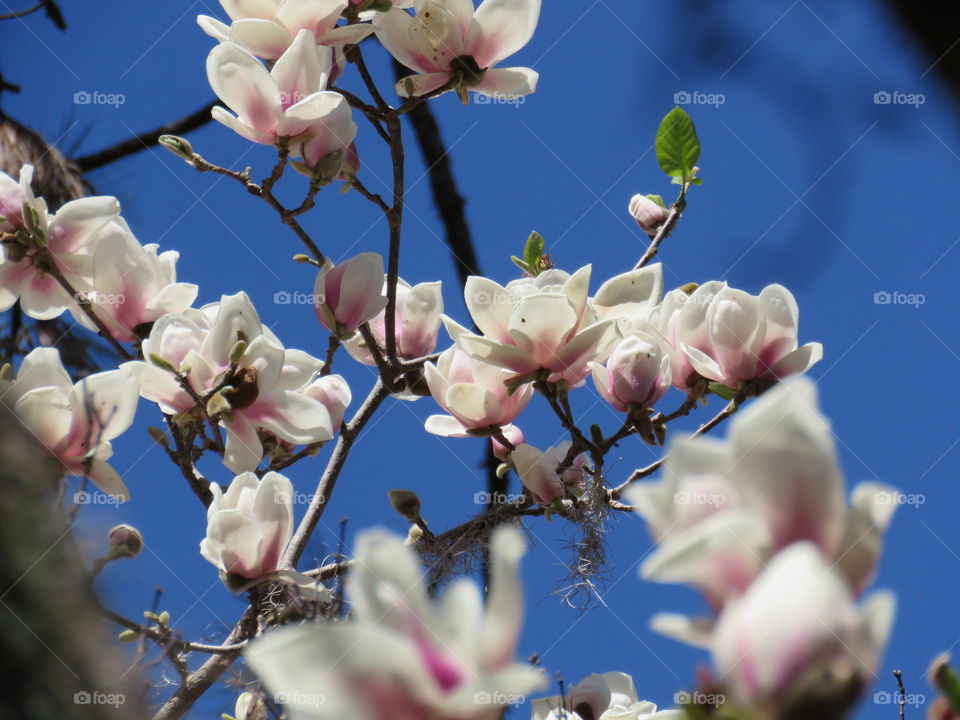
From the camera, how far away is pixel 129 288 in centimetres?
115

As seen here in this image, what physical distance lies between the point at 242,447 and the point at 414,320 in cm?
33

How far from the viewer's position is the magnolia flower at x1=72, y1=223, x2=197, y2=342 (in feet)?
3.76

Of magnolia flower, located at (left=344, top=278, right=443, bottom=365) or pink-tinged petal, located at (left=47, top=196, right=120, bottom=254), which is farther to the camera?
magnolia flower, located at (left=344, top=278, right=443, bottom=365)

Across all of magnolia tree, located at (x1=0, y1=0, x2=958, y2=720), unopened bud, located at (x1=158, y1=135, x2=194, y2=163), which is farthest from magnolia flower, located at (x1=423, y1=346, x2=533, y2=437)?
unopened bud, located at (x1=158, y1=135, x2=194, y2=163)

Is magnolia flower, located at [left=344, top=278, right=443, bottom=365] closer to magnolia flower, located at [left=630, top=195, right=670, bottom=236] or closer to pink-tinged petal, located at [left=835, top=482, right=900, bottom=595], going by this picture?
magnolia flower, located at [left=630, top=195, right=670, bottom=236]

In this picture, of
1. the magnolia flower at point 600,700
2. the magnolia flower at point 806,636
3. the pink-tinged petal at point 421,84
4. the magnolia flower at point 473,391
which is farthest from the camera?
the pink-tinged petal at point 421,84

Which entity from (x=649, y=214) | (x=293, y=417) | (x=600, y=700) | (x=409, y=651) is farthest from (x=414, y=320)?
(x=409, y=651)

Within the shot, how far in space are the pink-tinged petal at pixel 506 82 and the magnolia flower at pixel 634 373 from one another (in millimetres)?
357

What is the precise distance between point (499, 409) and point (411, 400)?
0.21m

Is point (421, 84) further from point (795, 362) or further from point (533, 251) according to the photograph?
point (795, 362)

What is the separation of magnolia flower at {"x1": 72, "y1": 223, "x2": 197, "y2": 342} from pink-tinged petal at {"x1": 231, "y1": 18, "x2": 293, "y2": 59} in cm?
27

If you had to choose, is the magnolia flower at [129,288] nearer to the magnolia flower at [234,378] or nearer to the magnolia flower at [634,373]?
the magnolia flower at [234,378]

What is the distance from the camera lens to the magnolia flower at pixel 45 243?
3.75 ft

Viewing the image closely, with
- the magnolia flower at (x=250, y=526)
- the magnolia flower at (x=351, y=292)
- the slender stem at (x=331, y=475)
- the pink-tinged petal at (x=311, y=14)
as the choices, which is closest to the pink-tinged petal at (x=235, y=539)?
the magnolia flower at (x=250, y=526)
